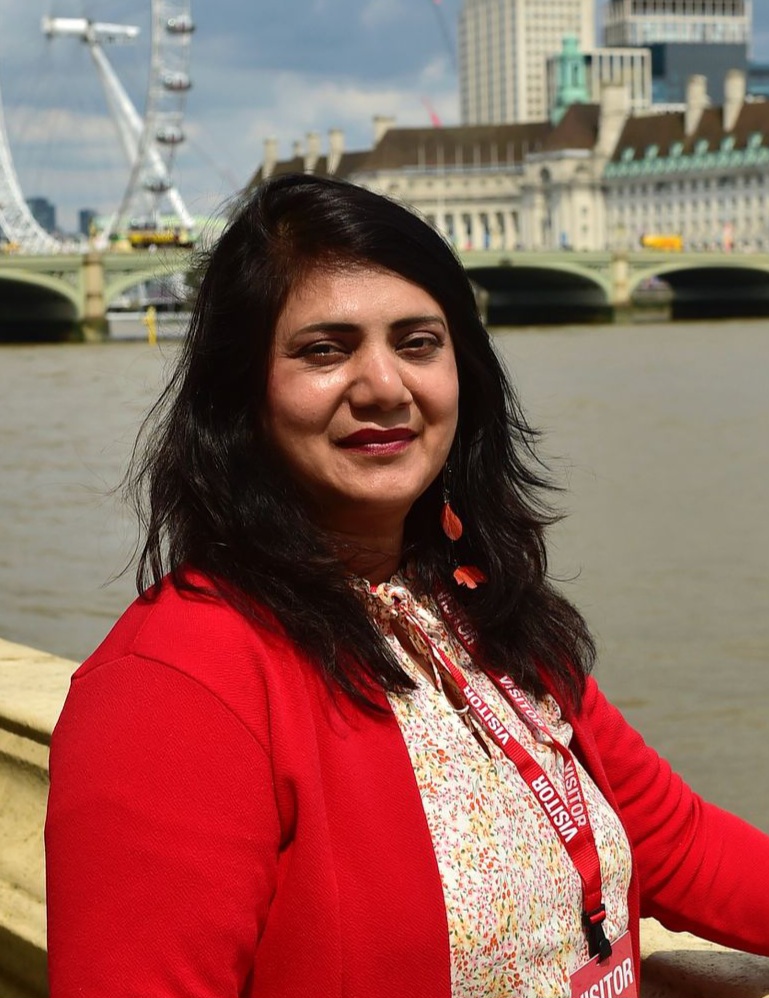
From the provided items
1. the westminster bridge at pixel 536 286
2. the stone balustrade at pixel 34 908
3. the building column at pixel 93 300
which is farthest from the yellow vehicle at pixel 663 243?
the stone balustrade at pixel 34 908

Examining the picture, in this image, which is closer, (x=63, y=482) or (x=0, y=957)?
(x=0, y=957)

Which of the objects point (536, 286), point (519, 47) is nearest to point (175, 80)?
point (536, 286)

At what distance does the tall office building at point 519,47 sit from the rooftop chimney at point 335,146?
666 inches

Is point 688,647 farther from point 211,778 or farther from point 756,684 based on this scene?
point 211,778

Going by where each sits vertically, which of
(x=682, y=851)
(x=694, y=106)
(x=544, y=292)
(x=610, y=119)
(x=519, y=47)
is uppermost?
(x=519, y=47)

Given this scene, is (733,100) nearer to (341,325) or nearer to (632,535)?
(632,535)

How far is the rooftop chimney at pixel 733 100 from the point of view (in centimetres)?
6562

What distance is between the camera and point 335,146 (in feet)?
261

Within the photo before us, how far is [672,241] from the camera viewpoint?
198 feet

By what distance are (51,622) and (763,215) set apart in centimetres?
5970

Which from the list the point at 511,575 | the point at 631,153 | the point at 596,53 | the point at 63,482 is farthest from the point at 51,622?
the point at 596,53

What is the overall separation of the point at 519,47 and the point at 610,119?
23.0 m

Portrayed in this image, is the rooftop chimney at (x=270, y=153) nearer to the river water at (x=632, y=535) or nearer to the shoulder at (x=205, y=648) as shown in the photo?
the river water at (x=632, y=535)

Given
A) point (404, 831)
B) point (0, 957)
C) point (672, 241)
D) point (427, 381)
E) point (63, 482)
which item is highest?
point (427, 381)
